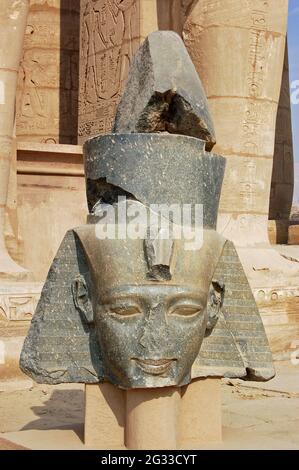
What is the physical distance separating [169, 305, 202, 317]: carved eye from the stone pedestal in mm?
350

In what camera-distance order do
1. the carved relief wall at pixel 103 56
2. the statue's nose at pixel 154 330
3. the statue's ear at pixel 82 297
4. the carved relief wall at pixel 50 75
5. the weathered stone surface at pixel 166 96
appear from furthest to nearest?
the carved relief wall at pixel 50 75, the carved relief wall at pixel 103 56, the weathered stone surface at pixel 166 96, the statue's ear at pixel 82 297, the statue's nose at pixel 154 330

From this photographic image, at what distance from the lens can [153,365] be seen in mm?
3951

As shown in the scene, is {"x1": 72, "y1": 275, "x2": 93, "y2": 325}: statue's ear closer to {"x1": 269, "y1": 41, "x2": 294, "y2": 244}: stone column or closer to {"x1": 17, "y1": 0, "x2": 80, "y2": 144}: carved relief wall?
{"x1": 17, "y1": 0, "x2": 80, "y2": 144}: carved relief wall

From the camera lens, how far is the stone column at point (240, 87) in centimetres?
834

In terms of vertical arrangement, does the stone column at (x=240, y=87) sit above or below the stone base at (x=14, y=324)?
above

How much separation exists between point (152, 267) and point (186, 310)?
0.87 feet

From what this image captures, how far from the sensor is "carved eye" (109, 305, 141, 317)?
3971mm

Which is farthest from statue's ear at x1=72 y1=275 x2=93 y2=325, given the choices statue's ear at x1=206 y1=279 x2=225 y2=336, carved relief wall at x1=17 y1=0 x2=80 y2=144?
carved relief wall at x1=17 y1=0 x2=80 y2=144

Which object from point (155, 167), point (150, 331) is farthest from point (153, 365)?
point (155, 167)

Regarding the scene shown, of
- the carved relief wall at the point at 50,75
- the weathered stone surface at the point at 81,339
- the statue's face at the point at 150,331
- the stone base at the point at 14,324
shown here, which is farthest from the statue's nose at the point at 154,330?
the carved relief wall at the point at 50,75

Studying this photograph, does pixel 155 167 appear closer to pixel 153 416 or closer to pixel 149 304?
pixel 149 304

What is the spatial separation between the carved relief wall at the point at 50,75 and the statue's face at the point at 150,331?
6.96 meters

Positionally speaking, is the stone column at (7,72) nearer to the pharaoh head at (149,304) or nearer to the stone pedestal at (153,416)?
the stone pedestal at (153,416)
